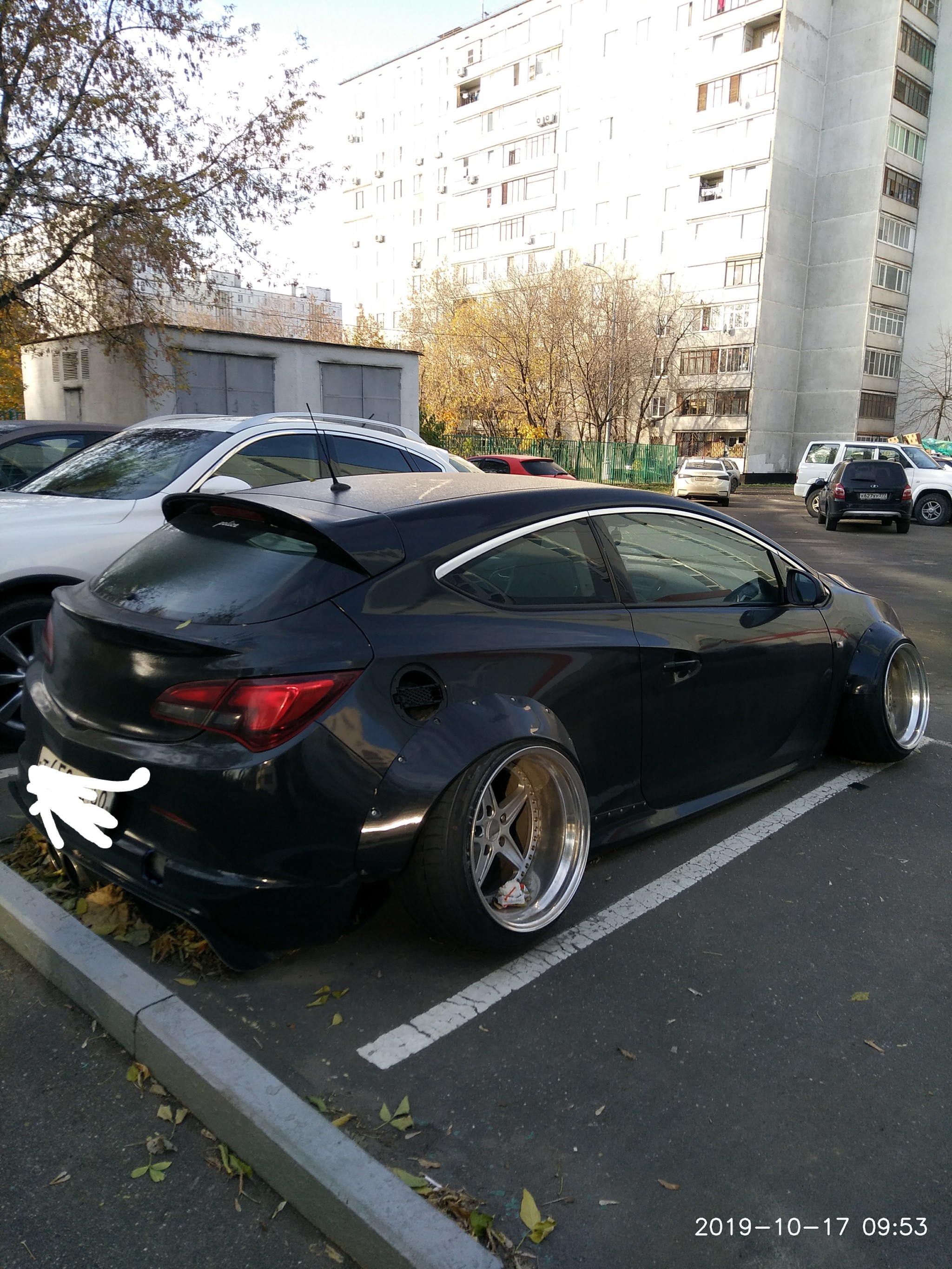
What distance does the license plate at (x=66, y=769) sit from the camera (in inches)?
113

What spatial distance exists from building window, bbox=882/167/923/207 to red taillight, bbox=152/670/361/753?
187 feet

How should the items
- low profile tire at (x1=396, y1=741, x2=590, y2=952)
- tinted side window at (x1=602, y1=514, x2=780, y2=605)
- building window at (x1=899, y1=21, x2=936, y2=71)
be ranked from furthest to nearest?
building window at (x1=899, y1=21, x2=936, y2=71) < tinted side window at (x1=602, y1=514, x2=780, y2=605) < low profile tire at (x1=396, y1=741, x2=590, y2=952)

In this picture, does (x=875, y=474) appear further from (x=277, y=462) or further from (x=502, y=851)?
(x=502, y=851)

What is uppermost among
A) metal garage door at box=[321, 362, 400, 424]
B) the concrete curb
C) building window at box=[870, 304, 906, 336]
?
building window at box=[870, 304, 906, 336]

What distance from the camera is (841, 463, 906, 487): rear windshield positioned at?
68.1 ft

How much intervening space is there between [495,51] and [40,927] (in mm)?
76533

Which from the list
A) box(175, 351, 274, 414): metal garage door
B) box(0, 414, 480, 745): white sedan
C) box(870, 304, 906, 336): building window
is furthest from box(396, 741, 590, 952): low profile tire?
box(870, 304, 906, 336): building window

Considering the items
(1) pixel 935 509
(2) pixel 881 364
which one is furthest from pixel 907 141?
(1) pixel 935 509

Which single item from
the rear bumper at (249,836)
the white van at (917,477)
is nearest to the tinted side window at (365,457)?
the rear bumper at (249,836)

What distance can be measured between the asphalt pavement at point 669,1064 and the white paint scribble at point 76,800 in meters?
0.46

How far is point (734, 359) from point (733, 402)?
2.26 meters

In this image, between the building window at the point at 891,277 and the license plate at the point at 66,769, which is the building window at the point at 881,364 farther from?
the license plate at the point at 66,769

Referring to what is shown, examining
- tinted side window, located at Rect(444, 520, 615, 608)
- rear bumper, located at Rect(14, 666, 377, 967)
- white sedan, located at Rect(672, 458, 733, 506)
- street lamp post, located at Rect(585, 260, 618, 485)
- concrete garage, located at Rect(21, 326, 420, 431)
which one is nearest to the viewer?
rear bumper, located at Rect(14, 666, 377, 967)

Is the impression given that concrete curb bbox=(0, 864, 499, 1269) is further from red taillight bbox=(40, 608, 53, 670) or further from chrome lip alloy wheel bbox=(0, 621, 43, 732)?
chrome lip alloy wheel bbox=(0, 621, 43, 732)
